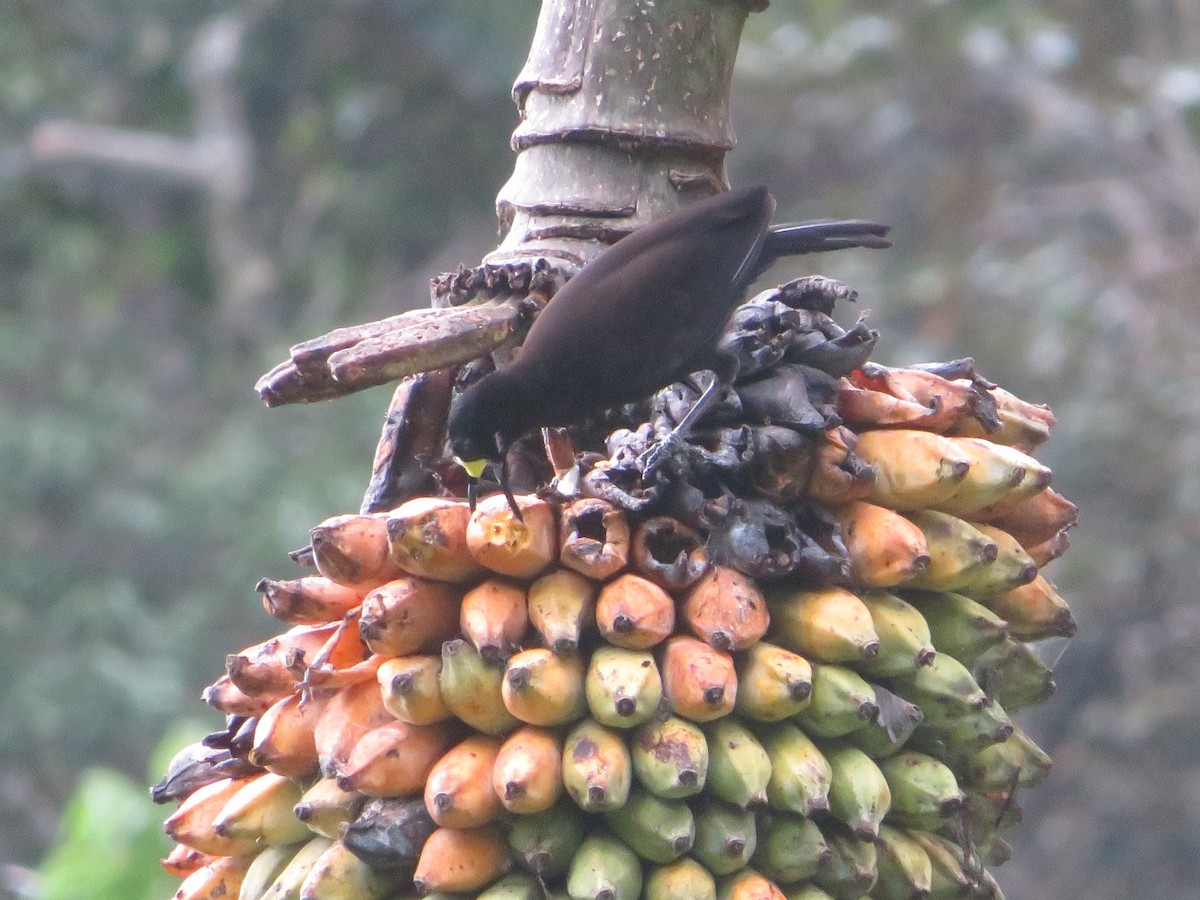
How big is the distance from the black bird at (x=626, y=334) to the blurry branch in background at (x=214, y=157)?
27.7 feet

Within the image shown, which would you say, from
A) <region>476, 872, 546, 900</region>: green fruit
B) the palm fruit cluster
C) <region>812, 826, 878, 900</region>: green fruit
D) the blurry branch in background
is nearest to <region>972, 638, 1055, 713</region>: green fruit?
the palm fruit cluster

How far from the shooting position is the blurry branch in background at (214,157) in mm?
9656

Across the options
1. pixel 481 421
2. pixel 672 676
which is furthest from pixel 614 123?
pixel 672 676

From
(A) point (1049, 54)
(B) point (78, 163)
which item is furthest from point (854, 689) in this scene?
(B) point (78, 163)

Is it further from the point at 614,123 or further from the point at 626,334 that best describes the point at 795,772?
the point at 614,123

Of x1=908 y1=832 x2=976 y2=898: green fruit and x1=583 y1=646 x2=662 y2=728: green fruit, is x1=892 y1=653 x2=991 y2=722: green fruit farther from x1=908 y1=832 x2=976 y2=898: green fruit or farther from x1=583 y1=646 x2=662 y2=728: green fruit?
x1=583 y1=646 x2=662 y2=728: green fruit

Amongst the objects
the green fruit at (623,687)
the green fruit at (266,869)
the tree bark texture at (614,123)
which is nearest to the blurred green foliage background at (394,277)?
the green fruit at (266,869)

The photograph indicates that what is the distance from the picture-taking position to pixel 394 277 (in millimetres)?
10008

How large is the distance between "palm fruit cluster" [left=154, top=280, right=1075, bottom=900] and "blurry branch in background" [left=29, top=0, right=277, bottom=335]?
8.67m

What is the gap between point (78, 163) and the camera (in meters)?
9.91

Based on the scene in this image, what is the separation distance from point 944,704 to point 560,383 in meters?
0.45

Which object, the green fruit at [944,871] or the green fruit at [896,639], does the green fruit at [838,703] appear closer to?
the green fruit at [896,639]

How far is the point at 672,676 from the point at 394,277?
8.96 meters

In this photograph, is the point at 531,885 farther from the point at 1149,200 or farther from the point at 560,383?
the point at 1149,200
